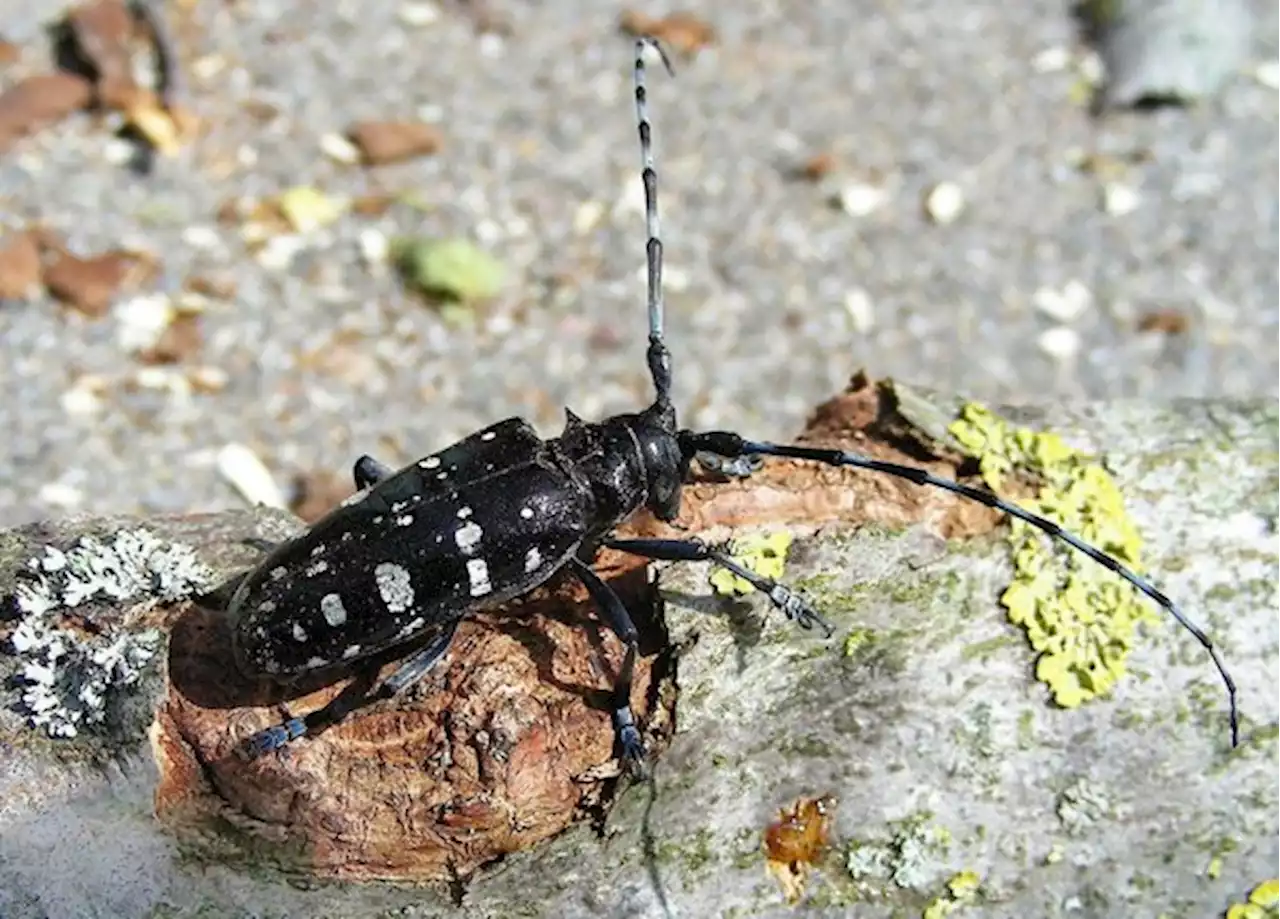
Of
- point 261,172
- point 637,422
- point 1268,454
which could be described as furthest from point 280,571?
point 261,172

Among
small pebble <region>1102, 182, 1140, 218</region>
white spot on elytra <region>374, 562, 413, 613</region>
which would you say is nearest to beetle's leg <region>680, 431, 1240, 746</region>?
white spot on elytra <region>374, 562, 413, 613</region>

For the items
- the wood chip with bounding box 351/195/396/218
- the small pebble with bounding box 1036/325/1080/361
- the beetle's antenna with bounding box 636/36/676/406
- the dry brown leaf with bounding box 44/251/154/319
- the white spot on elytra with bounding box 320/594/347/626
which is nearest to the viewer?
the white spot on elytra with bounding box 320/594/347/626

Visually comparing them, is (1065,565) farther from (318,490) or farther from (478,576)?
(318,490)

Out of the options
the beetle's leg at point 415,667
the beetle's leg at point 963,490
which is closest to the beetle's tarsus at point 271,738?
the beetle's leg at point 415,667

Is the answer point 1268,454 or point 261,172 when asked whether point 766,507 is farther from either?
point 261,172

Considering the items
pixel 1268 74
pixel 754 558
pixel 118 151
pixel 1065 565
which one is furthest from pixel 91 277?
pixel 1268 74

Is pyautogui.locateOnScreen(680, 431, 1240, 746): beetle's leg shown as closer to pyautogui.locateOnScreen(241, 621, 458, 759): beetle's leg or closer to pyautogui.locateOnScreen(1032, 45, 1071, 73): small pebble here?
pyautogui.locateOnScreen(241, 621, 458, 759): beetle's leg

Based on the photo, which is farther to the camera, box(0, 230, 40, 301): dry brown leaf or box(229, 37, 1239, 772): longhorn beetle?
box(0, 230, 40, 301): dry brown leaf
